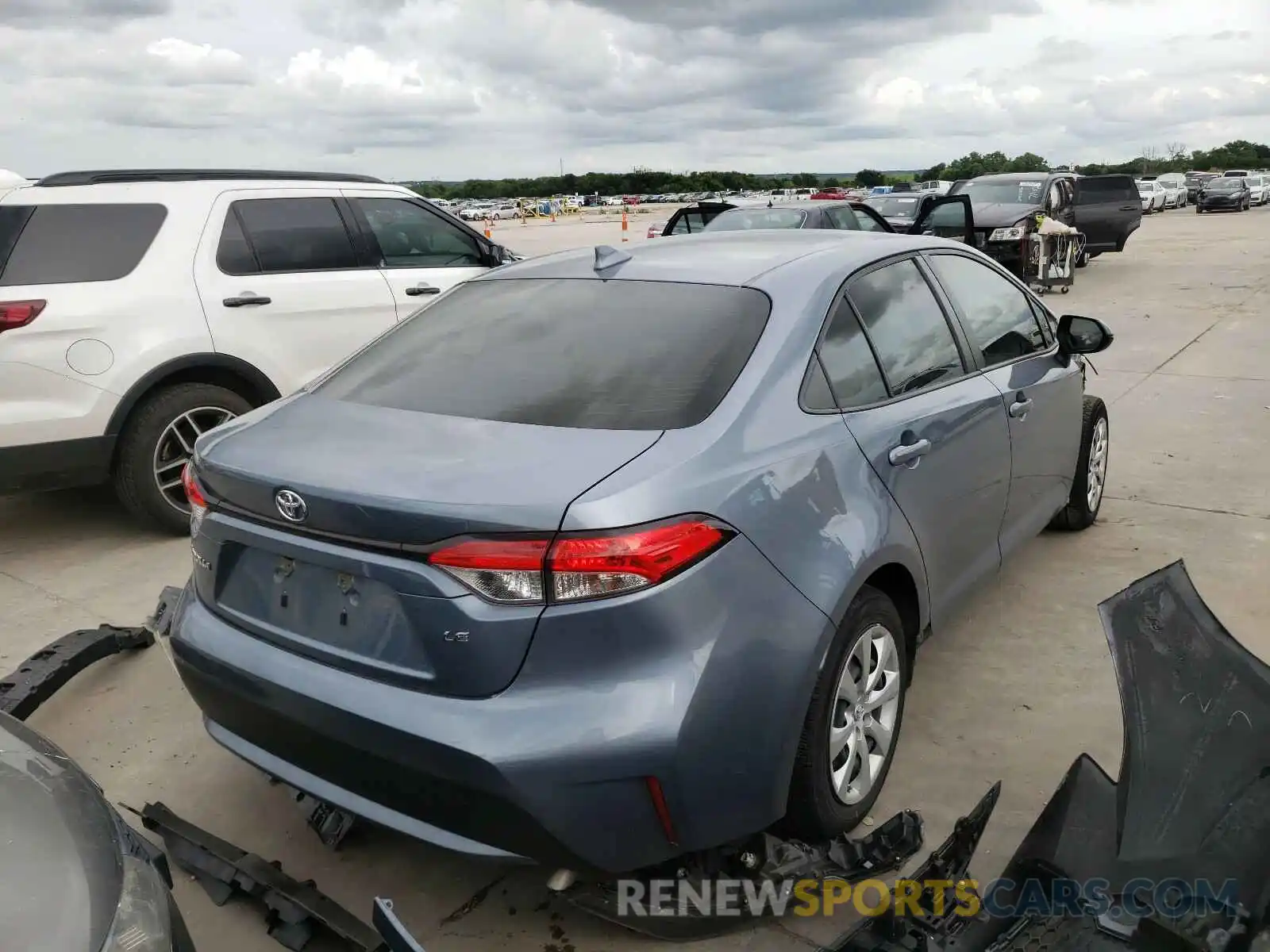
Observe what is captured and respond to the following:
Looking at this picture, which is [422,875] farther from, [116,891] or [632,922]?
[116,891]

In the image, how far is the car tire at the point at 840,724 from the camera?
8.01ft

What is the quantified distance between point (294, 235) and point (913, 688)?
4334 mm

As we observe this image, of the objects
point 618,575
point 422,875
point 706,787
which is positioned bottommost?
point 422,875

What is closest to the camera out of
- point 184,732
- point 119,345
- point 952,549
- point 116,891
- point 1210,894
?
point 116,891

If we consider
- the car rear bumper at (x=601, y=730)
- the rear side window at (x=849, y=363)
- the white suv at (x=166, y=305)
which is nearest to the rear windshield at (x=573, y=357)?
the rear side window at (x=849, y=363)

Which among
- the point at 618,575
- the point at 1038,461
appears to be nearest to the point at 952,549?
the point at 1038,461

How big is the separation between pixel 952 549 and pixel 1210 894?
1.37 metres

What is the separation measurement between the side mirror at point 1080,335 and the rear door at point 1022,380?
0.07 meters

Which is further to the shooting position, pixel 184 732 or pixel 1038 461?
pixel 1038 461

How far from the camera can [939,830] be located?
2846 mm

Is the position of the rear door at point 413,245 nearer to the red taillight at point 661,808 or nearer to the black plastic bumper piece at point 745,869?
the black plastic bumper piece at point 745,869

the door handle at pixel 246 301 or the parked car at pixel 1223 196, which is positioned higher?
the parked car at pixel 1223 196

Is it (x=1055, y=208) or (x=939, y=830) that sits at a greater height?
(x=1055, y=208)

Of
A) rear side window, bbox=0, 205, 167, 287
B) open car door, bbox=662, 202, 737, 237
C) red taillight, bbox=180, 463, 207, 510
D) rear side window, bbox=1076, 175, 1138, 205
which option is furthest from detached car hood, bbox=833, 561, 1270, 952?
rear side window, bbox=1076, 175, 1138, 205
